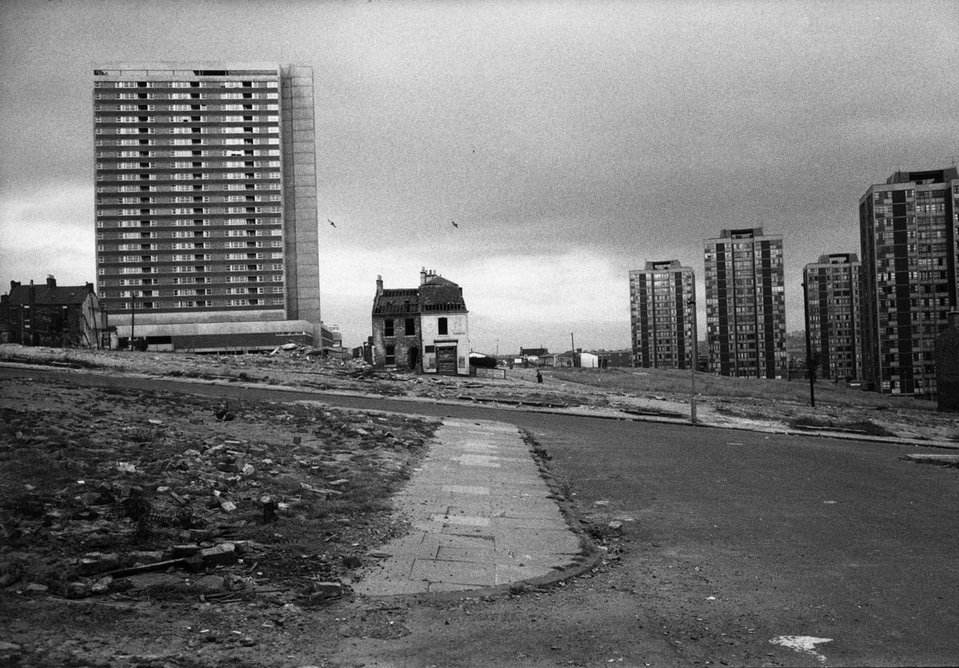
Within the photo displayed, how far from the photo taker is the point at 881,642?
5488 millimetres

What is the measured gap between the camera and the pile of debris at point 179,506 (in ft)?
20.3

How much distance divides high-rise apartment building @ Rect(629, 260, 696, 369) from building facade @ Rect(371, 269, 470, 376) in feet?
258

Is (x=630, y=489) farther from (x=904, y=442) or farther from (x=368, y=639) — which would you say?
(x=904, y=442)

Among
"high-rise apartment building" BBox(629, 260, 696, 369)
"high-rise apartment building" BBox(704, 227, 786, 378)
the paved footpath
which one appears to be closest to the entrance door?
the paved footpath

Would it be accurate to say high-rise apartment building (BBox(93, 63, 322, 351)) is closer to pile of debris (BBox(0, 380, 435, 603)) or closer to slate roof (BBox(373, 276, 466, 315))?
slate roof (BBox(373, 276, 466, 315))

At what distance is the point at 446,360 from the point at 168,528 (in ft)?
172

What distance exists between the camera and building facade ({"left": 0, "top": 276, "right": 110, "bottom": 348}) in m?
79.2

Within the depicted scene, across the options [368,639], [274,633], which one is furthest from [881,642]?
[274,633]

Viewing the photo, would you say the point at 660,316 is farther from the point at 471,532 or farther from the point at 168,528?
the point at 168,528

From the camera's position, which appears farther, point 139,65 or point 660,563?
point 139,65

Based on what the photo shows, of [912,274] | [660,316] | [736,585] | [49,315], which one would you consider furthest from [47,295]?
[912,274]

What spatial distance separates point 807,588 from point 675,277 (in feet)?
423

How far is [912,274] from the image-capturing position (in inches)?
3556

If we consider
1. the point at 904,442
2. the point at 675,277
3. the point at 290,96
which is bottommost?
the point at 904,442
